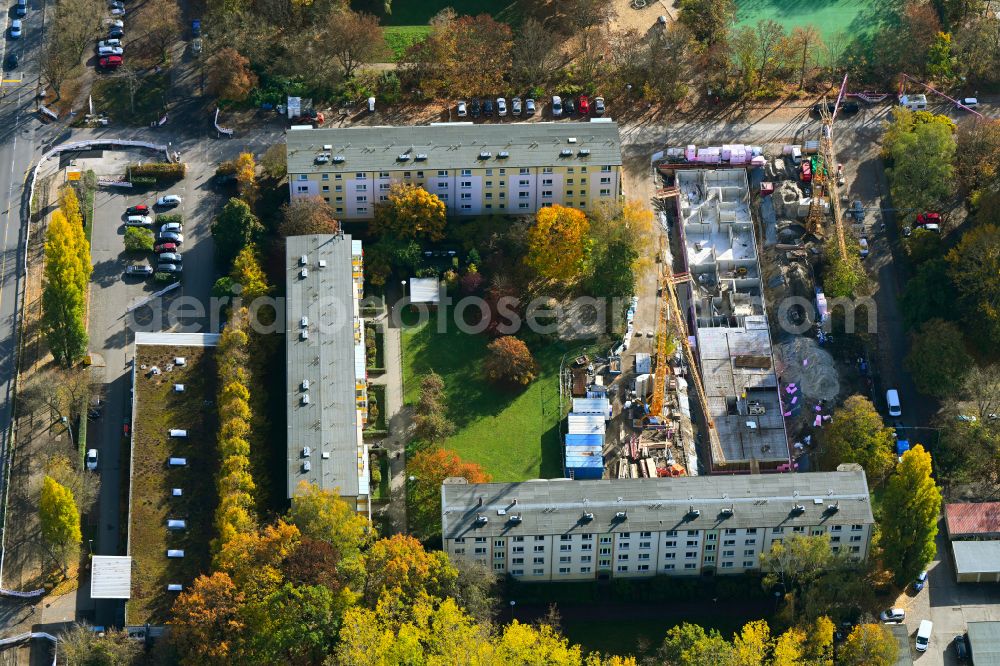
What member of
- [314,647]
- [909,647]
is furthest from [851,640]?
[314,647]

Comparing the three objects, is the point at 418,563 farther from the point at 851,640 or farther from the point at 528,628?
the point at 851,640

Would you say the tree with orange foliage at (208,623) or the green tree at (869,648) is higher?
the tree with orange foliage at (208,623)

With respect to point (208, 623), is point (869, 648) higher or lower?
lower

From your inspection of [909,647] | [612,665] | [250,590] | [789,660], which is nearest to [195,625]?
[250,590]

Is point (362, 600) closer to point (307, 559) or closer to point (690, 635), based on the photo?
point (307, 559)

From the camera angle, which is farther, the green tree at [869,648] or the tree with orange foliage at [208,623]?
the tree with orange foliage at [208,623]

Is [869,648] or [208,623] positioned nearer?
[869,648]
